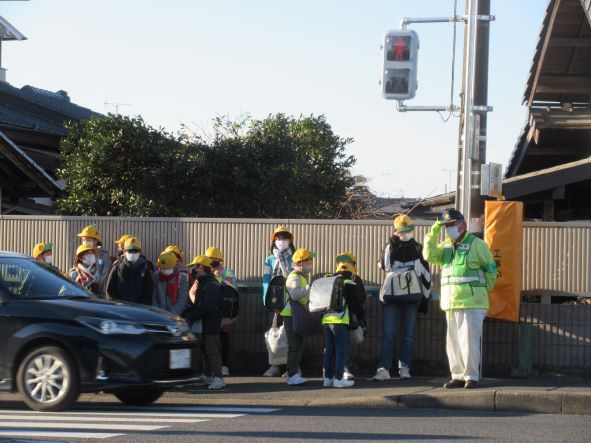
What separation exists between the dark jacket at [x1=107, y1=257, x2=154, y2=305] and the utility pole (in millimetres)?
4059

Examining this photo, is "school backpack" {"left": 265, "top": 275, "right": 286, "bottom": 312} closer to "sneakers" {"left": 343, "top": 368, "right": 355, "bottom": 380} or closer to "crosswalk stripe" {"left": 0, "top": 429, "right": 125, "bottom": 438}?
"sneakers" {"left": 343, "top": 368, "right": 355, "bottom": 380}

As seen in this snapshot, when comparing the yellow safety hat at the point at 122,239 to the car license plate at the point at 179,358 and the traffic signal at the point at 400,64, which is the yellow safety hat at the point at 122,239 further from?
the traffic signal at the point at 400,64

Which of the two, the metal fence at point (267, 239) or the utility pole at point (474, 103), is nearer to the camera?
the utility pole at point (474, 103)

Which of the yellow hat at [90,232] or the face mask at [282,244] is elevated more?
the yellow hat at [90,232]

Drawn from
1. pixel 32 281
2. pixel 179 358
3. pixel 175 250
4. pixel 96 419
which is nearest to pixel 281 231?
pixel 175 250

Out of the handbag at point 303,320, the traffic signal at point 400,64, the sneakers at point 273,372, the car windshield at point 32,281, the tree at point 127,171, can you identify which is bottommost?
the sneakers at point 273,372

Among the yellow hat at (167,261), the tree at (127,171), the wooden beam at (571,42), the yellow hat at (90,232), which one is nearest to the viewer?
the yellow hat at (167,261)

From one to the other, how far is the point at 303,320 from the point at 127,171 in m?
9.49

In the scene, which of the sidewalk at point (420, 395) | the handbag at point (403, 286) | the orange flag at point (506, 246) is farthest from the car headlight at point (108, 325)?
the orange flag at point (506, 246)

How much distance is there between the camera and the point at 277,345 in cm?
1359

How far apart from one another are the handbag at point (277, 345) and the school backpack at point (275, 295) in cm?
50

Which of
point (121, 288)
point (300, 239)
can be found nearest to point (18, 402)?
point (121, 288)

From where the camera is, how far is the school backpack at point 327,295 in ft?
40.9

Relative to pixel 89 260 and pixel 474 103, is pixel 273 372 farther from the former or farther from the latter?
pixel 474 103
